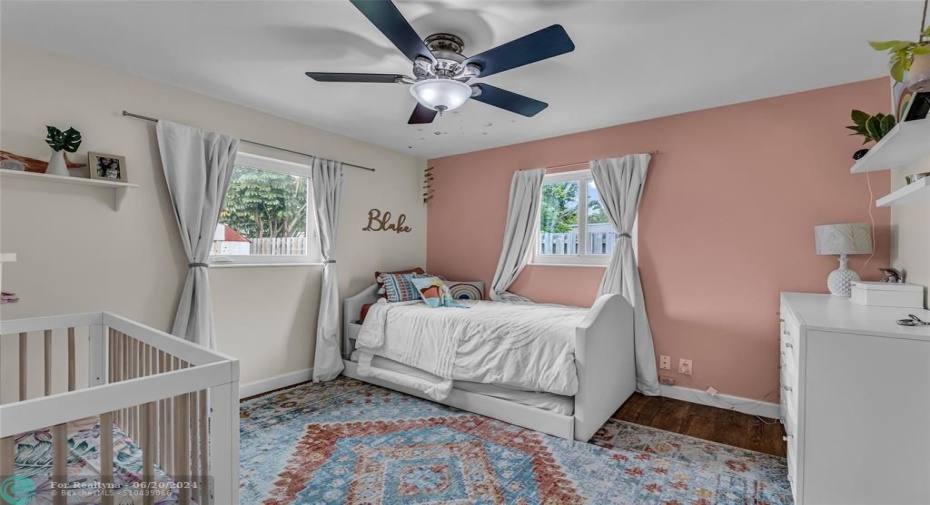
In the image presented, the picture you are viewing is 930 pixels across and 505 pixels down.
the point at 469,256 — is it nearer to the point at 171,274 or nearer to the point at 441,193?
the point at 441,193

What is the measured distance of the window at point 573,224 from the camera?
142 inches

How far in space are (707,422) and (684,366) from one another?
49 cm

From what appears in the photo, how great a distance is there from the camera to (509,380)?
8.66ft

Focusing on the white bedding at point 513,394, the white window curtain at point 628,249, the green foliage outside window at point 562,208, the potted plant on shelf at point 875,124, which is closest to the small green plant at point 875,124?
the potted plant on shelf at point 875,124

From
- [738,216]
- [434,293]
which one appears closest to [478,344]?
[434,293]

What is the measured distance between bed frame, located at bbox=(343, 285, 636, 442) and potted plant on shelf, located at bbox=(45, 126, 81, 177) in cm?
249

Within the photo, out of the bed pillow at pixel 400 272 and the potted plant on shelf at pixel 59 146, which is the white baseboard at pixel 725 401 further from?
the potted plant on shelf at pixel 59 146

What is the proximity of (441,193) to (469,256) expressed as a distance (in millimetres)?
821

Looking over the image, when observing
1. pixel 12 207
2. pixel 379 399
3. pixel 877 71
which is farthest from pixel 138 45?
pixel 877 71

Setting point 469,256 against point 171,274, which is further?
point 469,256

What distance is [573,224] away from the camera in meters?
3.79

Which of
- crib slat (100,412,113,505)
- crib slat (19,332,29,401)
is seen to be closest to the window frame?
crib slat (100,412,113,505)

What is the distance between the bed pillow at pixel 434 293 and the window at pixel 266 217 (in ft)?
3.21

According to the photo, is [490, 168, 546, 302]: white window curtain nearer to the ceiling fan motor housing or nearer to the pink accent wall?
the pink accent wall
